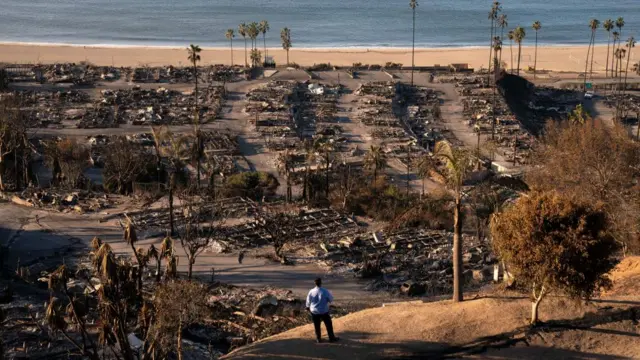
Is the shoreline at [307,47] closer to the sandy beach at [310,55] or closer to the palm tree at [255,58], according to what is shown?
the sandy beach at [310,55]

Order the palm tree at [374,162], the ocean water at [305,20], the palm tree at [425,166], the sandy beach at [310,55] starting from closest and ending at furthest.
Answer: the palm tree at [425,166] → the palm tree at [374,162] → the sandy beach at [310,55] → the ocean water at [305,20]

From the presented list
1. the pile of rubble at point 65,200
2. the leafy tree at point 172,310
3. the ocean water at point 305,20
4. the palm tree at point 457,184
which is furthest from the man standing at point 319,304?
the ocean water at point 305,20

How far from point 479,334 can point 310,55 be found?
86.4 m

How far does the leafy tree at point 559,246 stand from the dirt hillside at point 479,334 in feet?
2.52

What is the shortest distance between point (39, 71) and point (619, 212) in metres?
64.5

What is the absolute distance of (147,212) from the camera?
35250 millimetres

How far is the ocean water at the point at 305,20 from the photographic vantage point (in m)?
116

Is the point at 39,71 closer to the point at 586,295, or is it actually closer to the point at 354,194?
the point at 354,194

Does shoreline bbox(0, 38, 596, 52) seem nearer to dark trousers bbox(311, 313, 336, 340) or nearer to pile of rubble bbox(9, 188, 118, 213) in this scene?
pile of rubble bbox(9, 188, 118, 213)

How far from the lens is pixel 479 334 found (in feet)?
54.5

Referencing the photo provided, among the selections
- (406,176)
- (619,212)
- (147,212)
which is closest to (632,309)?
(619,212)

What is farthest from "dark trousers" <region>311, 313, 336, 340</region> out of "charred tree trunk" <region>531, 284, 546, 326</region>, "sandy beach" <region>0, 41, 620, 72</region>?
"sandy beach" <region>0, 41, 620, 72</region>

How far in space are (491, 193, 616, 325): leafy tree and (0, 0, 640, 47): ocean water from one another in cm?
9649

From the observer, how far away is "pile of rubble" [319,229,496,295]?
2589 cm
